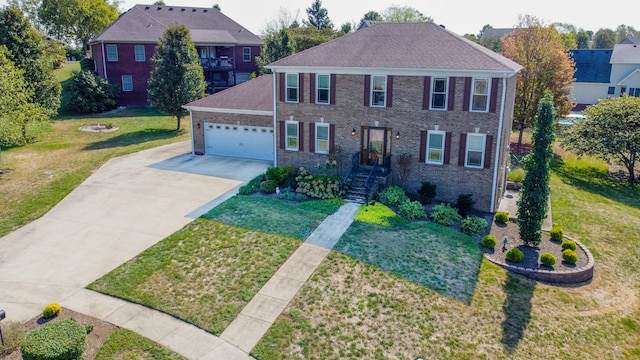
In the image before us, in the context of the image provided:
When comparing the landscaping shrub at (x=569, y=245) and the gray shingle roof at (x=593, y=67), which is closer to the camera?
the landscaping shrub at (x=569, y=245)

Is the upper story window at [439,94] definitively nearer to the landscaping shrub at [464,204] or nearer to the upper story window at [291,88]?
the landscaping shrub at [464,204]

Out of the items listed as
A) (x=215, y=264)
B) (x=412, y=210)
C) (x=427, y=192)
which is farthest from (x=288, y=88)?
(x=215, y=264)

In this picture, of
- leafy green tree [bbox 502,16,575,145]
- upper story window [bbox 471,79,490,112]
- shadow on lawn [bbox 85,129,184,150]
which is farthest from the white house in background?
shadow on lawn [bbox 85,129,184,150]

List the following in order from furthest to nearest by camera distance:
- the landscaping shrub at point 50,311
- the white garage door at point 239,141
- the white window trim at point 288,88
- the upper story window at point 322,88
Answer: the white garage door at point 239,141, the white window trim at point 288,88, the upper story window at point 322,88, the landscaping shrub at point 50,311

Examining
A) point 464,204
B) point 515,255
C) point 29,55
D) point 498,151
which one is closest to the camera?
point 515,255

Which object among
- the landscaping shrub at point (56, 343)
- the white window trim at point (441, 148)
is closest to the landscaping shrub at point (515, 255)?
the white window trim at point (441, 148)

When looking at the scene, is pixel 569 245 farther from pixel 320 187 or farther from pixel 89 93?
pixel 89 93
